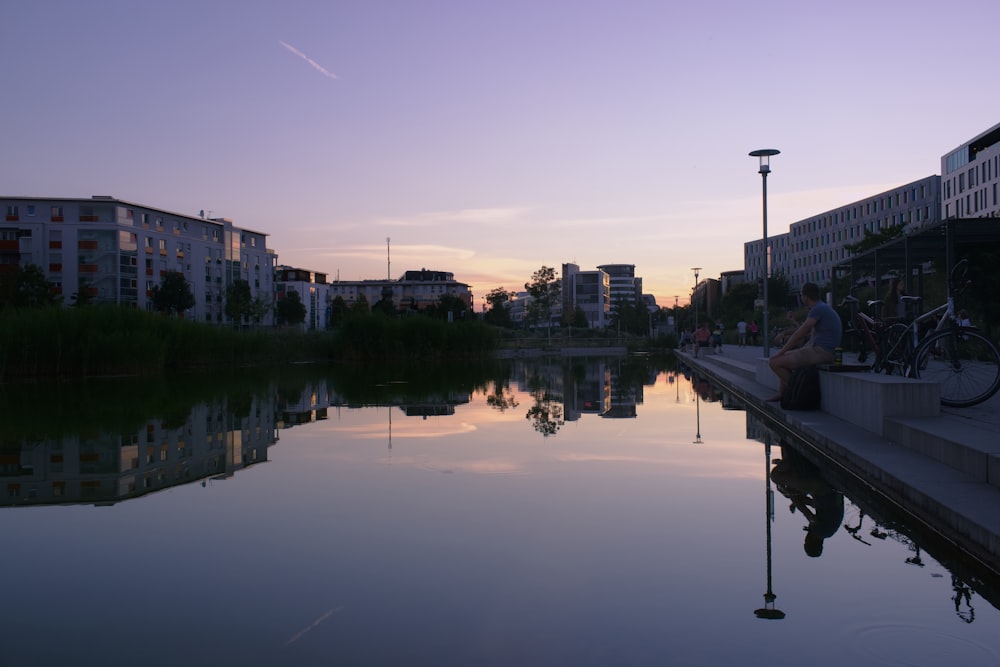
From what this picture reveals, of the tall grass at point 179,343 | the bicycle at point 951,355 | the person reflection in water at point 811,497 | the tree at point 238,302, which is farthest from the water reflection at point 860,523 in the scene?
the tree at point 238,302

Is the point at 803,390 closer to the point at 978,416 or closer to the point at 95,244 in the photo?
the point at 978,416

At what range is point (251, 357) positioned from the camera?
3250 cm

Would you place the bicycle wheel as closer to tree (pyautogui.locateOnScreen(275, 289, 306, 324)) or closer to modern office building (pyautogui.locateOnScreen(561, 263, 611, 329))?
tree (pyautogui.locateOnScreen(275, 289, 306, 324))

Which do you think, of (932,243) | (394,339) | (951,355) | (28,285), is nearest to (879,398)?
(951,355)

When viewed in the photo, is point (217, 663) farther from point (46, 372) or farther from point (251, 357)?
point (251, 357)

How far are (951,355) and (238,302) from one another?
7351 cm

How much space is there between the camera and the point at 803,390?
11.0m

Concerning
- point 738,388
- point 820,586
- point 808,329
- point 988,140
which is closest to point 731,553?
point 820,586

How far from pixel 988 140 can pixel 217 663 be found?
76668mm

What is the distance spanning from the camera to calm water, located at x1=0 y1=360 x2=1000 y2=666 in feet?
11.8

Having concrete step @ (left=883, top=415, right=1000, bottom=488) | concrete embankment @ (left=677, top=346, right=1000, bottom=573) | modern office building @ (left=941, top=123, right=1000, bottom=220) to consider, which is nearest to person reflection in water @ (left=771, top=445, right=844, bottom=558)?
concrete embankment @ (left=677, top=346, right=1000, bottom=573)

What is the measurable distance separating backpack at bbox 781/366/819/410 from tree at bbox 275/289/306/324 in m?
96.0

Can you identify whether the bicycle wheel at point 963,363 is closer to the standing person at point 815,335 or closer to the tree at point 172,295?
the standing person at point 815,335

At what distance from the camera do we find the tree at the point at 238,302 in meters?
75.8
